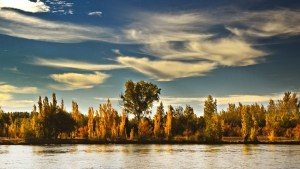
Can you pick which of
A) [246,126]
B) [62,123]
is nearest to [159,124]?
[246,126]

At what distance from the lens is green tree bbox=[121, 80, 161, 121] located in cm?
15200

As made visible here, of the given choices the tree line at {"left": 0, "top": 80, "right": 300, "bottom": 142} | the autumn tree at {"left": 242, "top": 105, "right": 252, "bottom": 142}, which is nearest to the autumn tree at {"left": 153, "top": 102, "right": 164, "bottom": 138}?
the tree line at {"left": 0, "top": 80, "right": 300, "bottom": 142}

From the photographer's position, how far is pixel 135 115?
151500 mm

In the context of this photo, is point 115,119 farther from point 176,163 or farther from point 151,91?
point 176,163

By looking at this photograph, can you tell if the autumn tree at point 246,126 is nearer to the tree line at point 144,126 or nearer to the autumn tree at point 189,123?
the tree line at point 144,126

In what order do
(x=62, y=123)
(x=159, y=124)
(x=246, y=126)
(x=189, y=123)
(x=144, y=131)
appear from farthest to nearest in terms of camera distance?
(x=189, y=123) < (x=159, y=124) < (x=62, y=123) < (x=144, y=131) < (x=246, y=126)

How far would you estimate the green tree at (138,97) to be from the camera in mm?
152000

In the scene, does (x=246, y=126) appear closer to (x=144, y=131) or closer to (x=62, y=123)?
(x=144, y=131)

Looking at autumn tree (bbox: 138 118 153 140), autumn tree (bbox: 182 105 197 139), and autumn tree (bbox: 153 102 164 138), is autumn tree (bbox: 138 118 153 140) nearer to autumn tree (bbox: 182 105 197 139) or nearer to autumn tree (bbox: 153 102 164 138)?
autumn tree (bbox: 153 102 164 138)

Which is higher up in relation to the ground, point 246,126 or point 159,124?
point 159,124

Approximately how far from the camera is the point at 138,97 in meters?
152

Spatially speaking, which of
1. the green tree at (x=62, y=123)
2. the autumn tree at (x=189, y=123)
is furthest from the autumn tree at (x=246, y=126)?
the green tree at (x=62, y=123)

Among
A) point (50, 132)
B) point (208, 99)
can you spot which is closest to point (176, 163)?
point (50, 132)

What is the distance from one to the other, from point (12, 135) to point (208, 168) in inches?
4115
